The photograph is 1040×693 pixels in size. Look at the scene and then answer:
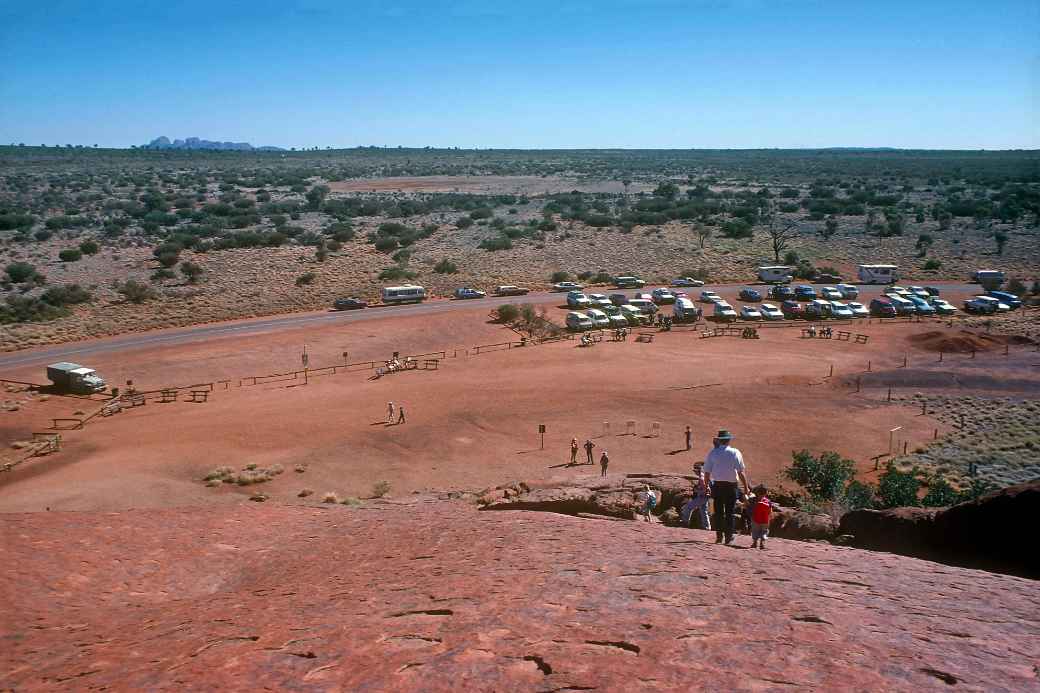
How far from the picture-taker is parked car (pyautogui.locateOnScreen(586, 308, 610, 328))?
54656mm

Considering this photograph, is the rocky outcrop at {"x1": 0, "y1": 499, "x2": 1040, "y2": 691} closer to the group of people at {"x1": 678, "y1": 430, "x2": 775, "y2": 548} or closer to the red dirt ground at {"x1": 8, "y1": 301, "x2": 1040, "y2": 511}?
the group of people at {"x1": 678, "y1": 430, "x2": 775, "y2": 548}

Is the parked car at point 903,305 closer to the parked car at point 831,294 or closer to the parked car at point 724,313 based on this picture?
the parked car at point 831,294

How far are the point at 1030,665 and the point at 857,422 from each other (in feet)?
89.9

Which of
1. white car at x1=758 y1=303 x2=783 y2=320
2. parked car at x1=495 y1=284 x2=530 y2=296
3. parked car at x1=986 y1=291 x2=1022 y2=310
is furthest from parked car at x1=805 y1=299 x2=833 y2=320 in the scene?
parked car at x1=495 y1=284 x2=530 y2=296

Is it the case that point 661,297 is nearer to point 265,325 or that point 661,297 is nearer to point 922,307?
point 922,307

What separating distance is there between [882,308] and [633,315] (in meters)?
19.9

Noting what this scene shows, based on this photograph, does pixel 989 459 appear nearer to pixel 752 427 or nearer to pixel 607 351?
pixel 752 427

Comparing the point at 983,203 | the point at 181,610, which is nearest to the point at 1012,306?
the point at 983,203

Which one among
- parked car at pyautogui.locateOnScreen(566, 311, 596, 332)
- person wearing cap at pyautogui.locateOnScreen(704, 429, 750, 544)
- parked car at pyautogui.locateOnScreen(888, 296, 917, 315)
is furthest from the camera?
parked car at pyautogui.locateOnScreen(888, 296, 917, 315)

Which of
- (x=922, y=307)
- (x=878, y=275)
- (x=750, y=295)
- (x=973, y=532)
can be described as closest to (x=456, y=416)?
(x=973, y=532)

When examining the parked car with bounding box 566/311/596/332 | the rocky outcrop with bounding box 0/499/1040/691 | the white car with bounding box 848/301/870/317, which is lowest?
the parked car with bounding box 566/311/596/332

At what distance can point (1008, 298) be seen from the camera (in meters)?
60.8

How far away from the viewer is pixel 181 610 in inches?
455

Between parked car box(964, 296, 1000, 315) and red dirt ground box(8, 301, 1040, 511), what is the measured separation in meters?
10.4
